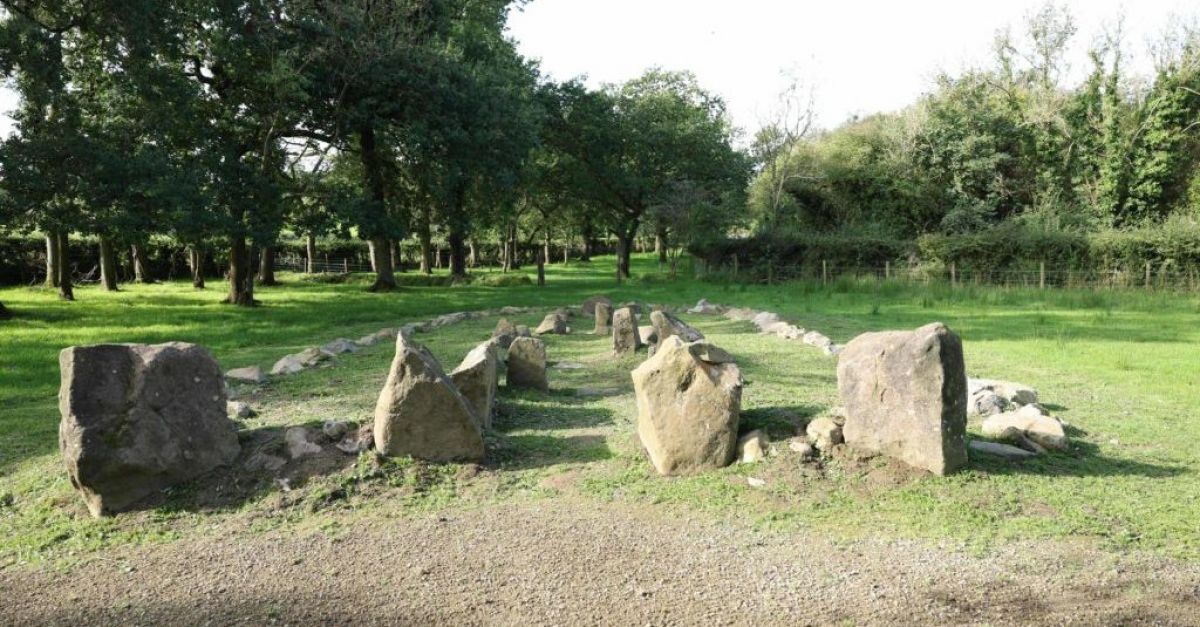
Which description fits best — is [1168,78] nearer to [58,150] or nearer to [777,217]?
[777,217]

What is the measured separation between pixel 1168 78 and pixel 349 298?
31036 mm

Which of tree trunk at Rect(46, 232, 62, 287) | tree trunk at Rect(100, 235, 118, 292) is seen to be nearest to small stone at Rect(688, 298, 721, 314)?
tree trunk at Rect(100, 235, 118, 292)

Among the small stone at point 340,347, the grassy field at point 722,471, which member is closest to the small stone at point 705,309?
the grassy field at point 722,471

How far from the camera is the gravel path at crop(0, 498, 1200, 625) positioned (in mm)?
3574

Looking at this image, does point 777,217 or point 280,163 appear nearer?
point 280,163

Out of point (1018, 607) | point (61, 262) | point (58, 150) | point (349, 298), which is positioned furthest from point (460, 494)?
point (61, 262)

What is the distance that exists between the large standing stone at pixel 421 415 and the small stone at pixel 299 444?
0.48m

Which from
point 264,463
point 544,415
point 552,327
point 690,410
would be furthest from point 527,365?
point 552,327

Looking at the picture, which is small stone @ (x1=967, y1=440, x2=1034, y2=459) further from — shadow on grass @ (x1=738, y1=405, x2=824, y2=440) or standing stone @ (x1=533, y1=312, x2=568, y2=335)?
standing stone @ (x1=533, y1=312, x2=568, y2=335)

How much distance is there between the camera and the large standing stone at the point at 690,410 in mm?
5484

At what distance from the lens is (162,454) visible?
528cm

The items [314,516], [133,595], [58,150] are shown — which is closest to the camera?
[133,595]

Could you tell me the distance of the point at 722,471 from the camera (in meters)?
5.42

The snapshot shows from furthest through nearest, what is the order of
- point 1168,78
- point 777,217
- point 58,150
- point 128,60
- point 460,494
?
1. point 777,217
2. point 1168,78
3. point 128,60
4. point 58,150
5. point 460,494
